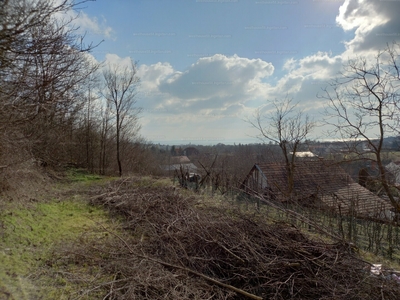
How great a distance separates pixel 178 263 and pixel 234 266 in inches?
31.0

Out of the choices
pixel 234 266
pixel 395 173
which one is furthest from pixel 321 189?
pixel 234 266

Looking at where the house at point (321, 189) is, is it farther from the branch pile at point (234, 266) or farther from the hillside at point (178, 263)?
the hillside at point (178, 263)

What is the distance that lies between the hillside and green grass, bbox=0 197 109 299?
0.01m

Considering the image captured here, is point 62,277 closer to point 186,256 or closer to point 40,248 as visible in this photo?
point 40,248

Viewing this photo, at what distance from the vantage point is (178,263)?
11.0ft

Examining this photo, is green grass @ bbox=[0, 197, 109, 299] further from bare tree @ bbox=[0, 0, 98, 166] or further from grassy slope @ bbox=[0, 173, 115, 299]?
bare tree @ bbox=[0, 0, 98, 166]

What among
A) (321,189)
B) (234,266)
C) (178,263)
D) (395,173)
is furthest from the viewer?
(395,173)

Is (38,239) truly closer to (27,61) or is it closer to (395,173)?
(27,61)

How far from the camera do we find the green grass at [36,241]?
262cm

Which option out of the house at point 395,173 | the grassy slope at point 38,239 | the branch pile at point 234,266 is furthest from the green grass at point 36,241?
the house at point 395,173

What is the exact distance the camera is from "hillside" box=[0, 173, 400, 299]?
271 cm

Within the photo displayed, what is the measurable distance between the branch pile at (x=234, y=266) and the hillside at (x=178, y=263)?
0.01 meters

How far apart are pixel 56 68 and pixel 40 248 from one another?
3.54m

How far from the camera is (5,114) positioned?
12.5 feet
